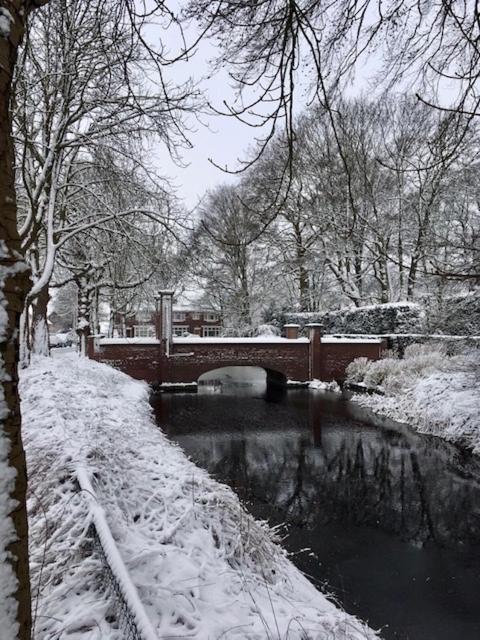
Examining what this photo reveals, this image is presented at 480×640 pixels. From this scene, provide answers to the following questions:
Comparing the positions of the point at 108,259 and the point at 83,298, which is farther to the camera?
the point at 83,298

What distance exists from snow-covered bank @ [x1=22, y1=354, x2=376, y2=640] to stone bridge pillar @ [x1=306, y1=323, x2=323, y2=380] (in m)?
12.4

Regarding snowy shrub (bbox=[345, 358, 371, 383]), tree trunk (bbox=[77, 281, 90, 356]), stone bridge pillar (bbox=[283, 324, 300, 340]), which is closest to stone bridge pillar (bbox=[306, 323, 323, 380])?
stone bridge pillar (bbox=[283, 324, 300, 340])

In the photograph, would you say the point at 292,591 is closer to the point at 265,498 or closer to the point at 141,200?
the point at 265,498

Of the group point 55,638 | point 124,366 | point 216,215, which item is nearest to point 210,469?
point 55,638

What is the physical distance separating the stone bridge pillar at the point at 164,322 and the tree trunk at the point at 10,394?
51.1 feet

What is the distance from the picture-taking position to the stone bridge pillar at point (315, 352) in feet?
56.2

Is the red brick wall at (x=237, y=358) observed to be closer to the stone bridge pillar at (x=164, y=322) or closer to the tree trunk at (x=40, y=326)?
the stone bridge pillar at (x=164, y=322)

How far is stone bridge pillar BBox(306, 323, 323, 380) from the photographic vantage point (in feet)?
56.2

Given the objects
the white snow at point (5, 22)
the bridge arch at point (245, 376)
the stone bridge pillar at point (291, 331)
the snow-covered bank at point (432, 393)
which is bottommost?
the bridge arch at point (245, 376)

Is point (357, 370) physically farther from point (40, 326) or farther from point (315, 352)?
point (40, 326)

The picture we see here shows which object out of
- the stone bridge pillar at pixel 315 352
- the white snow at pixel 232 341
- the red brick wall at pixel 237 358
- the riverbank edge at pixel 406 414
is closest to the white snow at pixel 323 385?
the stone bridge pillar at pixel 315 352

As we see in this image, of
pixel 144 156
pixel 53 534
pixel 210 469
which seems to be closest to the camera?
pixel 53 534

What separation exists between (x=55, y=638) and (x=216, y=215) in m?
26.3

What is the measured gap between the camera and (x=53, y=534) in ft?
8.98
